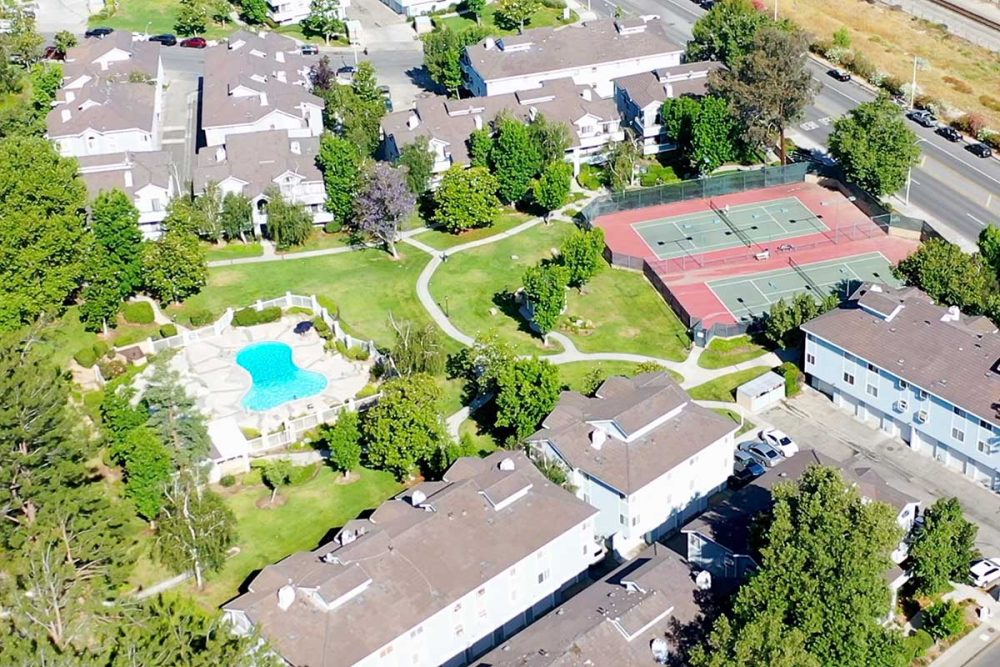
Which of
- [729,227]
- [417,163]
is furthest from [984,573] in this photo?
[417,163]

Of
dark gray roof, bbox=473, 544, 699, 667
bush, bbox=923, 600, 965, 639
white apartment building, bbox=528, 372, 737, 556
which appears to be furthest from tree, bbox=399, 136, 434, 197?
bush, bbox=923, 600, 965, 639

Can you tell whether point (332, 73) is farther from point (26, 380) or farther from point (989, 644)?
point (989, 644)

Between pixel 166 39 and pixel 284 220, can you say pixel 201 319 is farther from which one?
pixel 166 39

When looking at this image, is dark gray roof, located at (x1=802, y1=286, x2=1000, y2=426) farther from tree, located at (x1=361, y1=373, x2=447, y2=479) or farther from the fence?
the fence

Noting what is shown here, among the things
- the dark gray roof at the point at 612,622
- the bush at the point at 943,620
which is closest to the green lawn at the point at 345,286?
the dark gray roof at the point at 612,622

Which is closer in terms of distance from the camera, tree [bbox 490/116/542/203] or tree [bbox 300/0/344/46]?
tree [bbox 490/116/542/203]

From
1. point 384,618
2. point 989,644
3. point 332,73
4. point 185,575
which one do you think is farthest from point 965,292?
point 332,73
